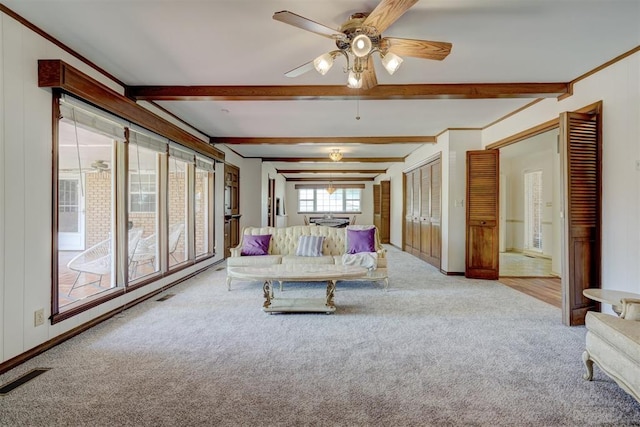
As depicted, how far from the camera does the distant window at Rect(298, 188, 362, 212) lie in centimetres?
1451

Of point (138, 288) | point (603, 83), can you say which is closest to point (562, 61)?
point (603, 83)

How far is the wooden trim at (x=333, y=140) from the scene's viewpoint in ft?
20.8

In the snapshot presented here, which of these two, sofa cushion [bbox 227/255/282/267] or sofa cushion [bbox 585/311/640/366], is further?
sofa cushion [bbox 227/255/282/267]

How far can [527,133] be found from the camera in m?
4.48

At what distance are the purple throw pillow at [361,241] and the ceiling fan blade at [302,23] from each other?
3227mm

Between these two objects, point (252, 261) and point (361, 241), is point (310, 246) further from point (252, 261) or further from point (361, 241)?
point (252, 261)

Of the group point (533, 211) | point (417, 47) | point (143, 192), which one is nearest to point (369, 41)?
point (417, 47)

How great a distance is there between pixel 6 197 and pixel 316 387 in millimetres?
2540

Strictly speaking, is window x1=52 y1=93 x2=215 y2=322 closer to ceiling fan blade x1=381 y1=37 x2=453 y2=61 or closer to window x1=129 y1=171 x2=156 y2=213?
window x1=129 y1=171 x2=156 y2=213

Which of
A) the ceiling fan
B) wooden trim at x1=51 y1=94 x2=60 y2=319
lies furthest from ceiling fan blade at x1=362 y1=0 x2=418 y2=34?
wooden trim at x1=51 y1=94 x2=60 y2=319

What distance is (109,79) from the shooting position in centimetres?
346

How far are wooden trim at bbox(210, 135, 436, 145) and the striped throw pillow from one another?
7.34 ft

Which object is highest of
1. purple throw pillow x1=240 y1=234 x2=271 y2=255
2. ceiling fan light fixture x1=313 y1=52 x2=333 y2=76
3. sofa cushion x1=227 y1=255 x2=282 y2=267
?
ceiling fan light fixture x1=313 y1=52 x2=333 y2=76

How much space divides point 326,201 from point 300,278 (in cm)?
1116
